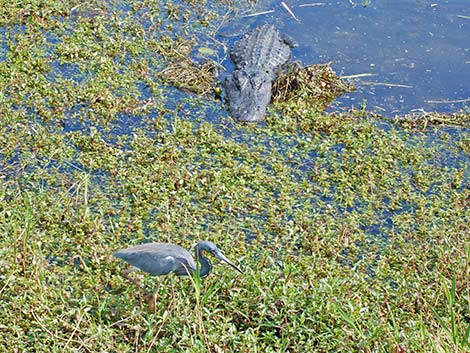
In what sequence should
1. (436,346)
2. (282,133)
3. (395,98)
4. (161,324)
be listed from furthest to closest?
(395,98)
(282,133)
(161,324)
(436,346)

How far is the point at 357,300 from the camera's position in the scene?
14.3 ft

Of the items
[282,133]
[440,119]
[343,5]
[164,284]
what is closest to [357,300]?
[164,284]

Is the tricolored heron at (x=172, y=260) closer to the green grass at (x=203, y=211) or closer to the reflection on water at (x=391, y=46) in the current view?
the green grass at (x=203, y=211)

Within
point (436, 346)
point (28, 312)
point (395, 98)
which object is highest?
point (436, 346)

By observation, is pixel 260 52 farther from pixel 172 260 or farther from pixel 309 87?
pixel 172 260

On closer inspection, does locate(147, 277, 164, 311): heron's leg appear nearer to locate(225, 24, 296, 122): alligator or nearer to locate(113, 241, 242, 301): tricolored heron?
locate(113, 241, 242, 301): tricolored heron

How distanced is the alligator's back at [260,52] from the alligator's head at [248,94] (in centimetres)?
23

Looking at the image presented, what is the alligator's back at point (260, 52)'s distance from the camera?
780 centimetres

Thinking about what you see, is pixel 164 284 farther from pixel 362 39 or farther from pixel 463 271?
pixel 362 39

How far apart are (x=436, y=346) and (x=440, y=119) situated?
398 centimetres

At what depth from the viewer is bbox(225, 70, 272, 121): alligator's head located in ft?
22.3

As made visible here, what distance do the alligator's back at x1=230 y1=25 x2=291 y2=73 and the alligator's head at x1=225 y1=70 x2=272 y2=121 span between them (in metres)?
0.23

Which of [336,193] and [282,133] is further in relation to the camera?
[282,133]

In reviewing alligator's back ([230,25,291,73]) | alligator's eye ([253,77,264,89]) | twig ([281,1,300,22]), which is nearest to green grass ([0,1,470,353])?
alligator's eye ([253,77,264,89])
